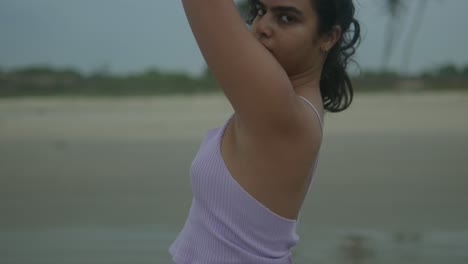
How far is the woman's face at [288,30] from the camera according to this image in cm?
128

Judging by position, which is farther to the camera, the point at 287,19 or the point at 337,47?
the point at 337,47

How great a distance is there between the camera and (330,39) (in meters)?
1.38

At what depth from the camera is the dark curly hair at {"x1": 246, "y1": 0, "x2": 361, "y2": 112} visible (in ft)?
4.40

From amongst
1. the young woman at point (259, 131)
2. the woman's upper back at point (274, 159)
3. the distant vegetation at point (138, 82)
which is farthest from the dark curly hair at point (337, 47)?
the distant vegetation at point (138, 82)

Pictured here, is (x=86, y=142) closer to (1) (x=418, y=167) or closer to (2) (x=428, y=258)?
(1) (x=418, y=167)

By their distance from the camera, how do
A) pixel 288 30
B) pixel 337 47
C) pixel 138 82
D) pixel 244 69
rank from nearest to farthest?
pixel 244 69 < pixel 288 30 < pixel 337 47 < pixel 138 82

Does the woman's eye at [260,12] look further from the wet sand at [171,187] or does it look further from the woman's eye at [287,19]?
the wet sand at [171,187]

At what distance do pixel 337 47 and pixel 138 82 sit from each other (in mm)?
22607

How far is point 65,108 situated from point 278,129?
622 inches

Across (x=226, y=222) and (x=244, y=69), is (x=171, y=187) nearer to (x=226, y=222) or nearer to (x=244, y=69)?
(x=226, y=222)

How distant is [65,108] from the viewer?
16.5 meters

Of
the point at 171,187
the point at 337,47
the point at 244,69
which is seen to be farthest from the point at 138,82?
the point at 244,69

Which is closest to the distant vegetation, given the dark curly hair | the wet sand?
the wet sand

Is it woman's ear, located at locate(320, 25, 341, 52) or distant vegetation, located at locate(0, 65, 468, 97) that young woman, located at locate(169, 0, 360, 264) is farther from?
distant vegetation, located at locate(0, 65, 468, 97)
